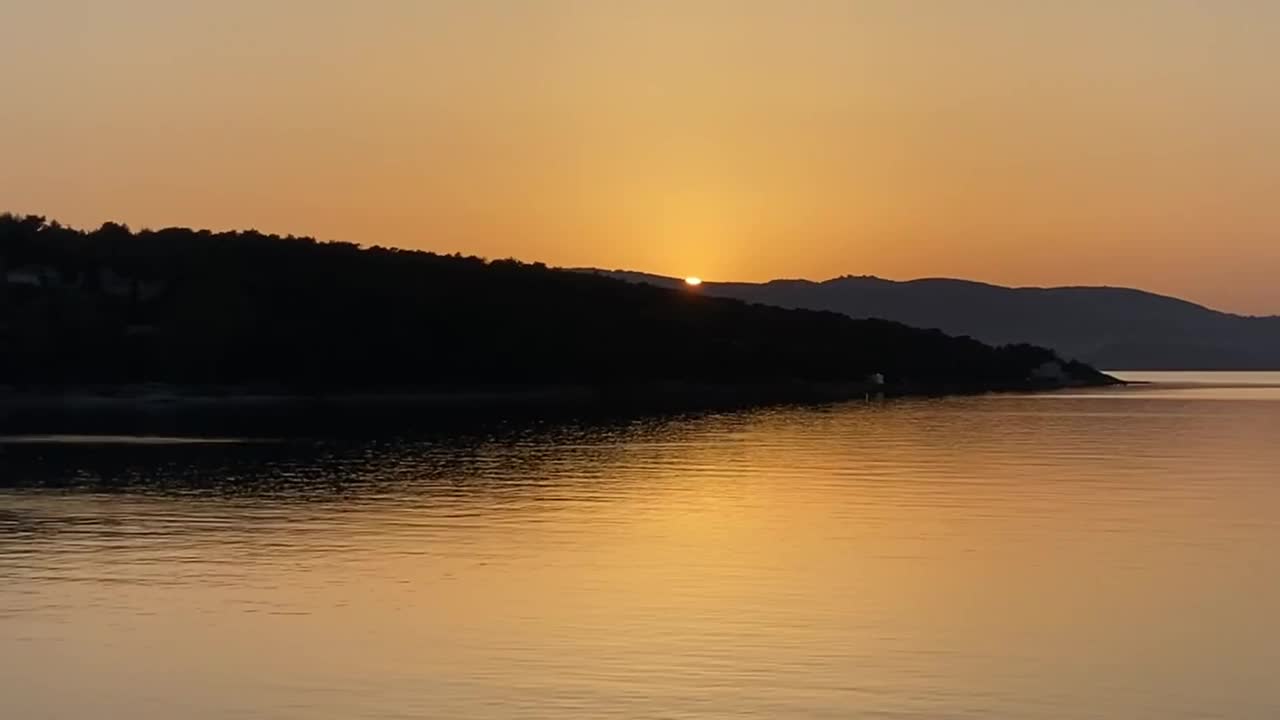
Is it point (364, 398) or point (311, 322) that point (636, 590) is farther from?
point (311, 322)

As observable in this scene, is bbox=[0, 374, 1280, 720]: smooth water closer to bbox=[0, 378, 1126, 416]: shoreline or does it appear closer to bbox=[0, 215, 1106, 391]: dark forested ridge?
bbox=[0, 378, 1126, 416]: shoreline

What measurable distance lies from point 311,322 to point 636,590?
4400 inches

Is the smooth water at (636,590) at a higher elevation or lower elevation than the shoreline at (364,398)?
lower

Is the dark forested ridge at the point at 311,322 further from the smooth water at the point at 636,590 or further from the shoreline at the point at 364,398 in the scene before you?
the smooth water at the point at 636,590

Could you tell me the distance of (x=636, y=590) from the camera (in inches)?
1061

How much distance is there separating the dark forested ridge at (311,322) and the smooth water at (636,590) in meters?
69.8

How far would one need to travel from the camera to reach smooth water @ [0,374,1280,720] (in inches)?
768

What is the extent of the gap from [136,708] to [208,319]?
11268 cm

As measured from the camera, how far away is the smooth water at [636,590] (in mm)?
19500

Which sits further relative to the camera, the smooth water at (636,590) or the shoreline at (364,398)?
the shoreline at (364,398)

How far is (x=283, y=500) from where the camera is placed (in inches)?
1641

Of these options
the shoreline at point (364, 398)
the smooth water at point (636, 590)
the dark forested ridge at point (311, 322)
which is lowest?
the smooth water at point (636, 590)

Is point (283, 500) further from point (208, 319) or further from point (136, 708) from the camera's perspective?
point (208, 319)

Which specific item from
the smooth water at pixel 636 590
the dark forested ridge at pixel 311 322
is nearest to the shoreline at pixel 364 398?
the dark forested ridge at pixel 311 322
